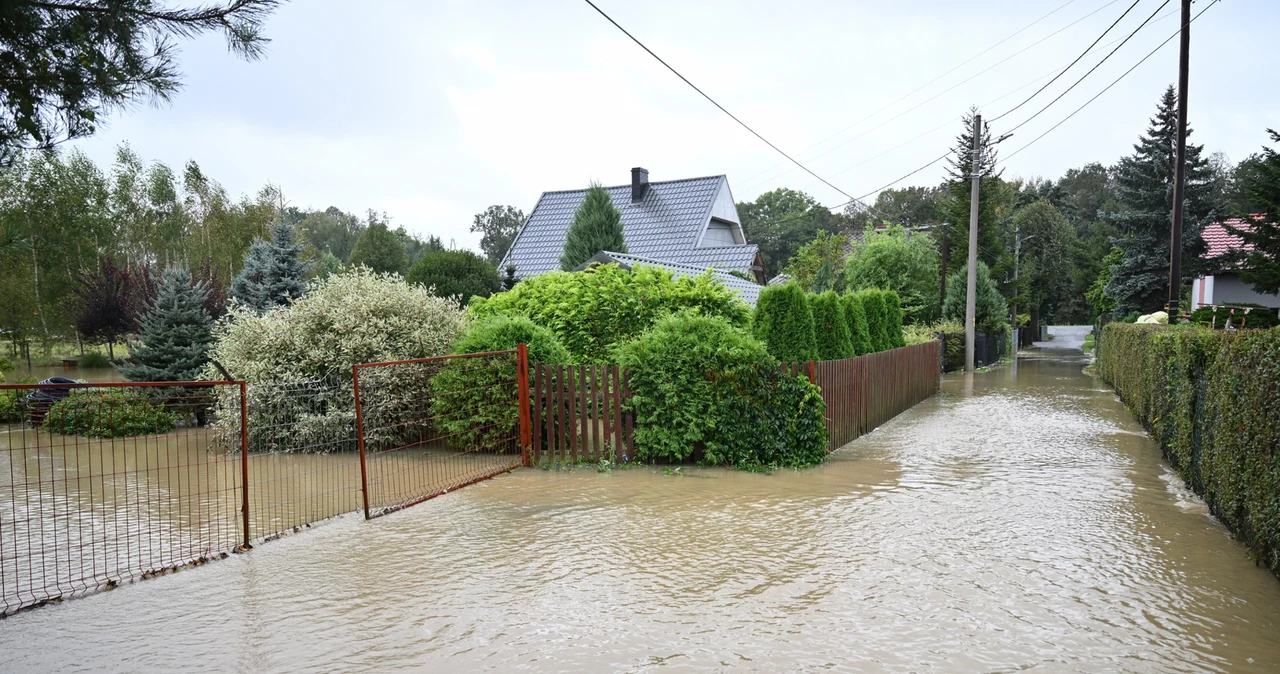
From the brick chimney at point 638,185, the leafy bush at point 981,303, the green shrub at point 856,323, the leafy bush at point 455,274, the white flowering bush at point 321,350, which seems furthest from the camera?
the brick chimney at point 638,185

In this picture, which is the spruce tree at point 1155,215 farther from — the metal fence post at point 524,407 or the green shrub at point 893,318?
the metal fence post at point 524,407

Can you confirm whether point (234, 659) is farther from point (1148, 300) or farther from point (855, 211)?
point (855, 211)

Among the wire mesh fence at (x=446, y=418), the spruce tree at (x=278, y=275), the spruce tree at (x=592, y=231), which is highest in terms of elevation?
the spruce tree at (x=592, y=231)

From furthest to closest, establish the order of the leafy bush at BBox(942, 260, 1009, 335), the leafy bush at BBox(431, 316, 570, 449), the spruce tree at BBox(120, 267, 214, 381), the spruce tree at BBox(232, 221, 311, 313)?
1. the leafy bush at BBox(942, 260, 1009, 335)
2. the spruce tree at BBox(232, 221, 311, 313)
3. the spruce tree at BBox(120, 267, 214, 381)
4. the leafy bush at BBox(431, 316, 570, 449)

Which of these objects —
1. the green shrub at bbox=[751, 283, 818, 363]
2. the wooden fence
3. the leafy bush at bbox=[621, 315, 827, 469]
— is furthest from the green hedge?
the green shrub at bbox=[751, 283, 818, 363]

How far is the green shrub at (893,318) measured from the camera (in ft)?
61.6

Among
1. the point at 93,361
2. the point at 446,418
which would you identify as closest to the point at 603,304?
the point at 446,418

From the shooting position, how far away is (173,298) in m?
16.9

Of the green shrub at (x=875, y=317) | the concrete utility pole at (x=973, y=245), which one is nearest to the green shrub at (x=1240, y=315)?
the concrete utility pole at (x=973, y=245)

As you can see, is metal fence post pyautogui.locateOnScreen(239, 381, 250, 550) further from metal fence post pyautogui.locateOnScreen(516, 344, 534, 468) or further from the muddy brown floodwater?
metal fence post pyautogui.locateOnScreen(516, 344, 534, 468)

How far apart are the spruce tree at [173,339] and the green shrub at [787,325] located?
38.5 feet

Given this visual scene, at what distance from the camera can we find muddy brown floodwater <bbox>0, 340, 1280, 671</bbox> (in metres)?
4.62

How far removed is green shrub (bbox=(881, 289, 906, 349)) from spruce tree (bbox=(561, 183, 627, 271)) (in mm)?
12931

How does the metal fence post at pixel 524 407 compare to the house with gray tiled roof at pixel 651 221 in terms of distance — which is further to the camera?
the house with gray tiled roof at pixel 651 221
